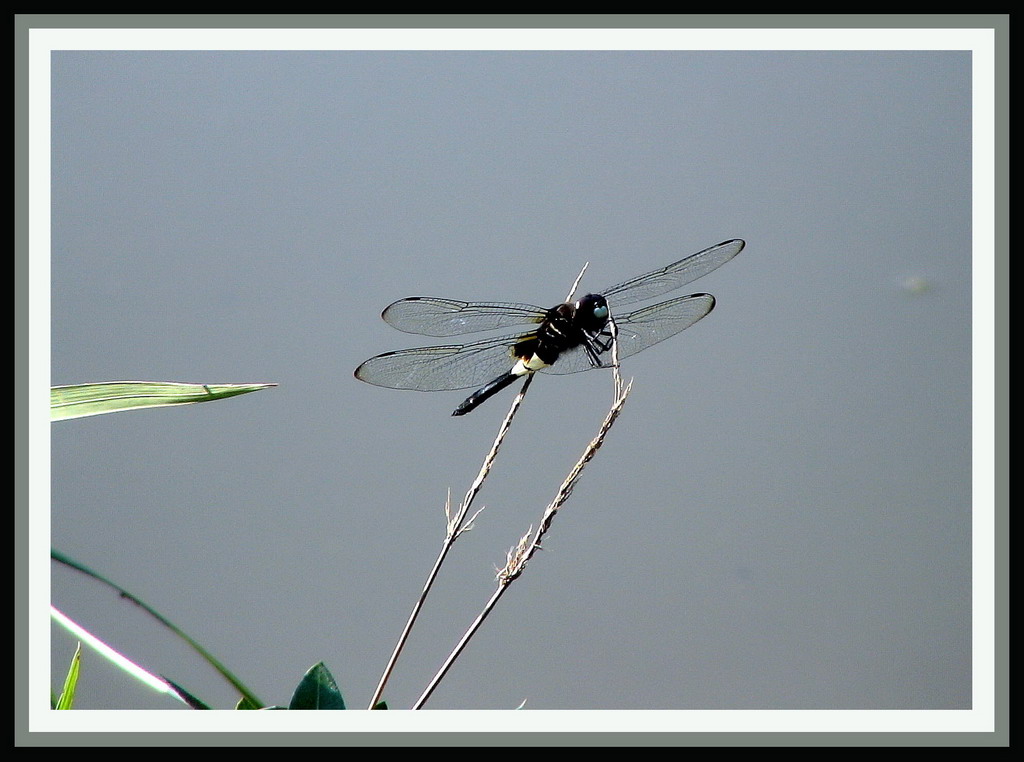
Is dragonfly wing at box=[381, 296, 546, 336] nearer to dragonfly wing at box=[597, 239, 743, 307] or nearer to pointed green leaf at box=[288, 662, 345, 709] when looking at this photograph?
dragonfly wing at box=[597, 239, 743, 307]

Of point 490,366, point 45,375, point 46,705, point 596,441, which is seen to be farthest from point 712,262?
point 46,705

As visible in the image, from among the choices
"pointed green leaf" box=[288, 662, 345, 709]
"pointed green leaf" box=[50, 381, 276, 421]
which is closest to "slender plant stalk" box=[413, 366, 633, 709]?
"pointed green leaf" box=[288, 662, 345, 709]

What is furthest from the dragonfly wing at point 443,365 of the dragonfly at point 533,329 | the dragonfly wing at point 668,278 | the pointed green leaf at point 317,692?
the pointed green leaf at point 317,692

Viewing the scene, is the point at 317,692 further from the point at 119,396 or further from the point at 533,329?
the point at 533,329

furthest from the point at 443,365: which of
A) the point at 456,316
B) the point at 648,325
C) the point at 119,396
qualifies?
the point at 119,396

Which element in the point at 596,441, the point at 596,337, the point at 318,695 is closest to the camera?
the point at 596,441

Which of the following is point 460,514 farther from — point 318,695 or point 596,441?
point 318,695
